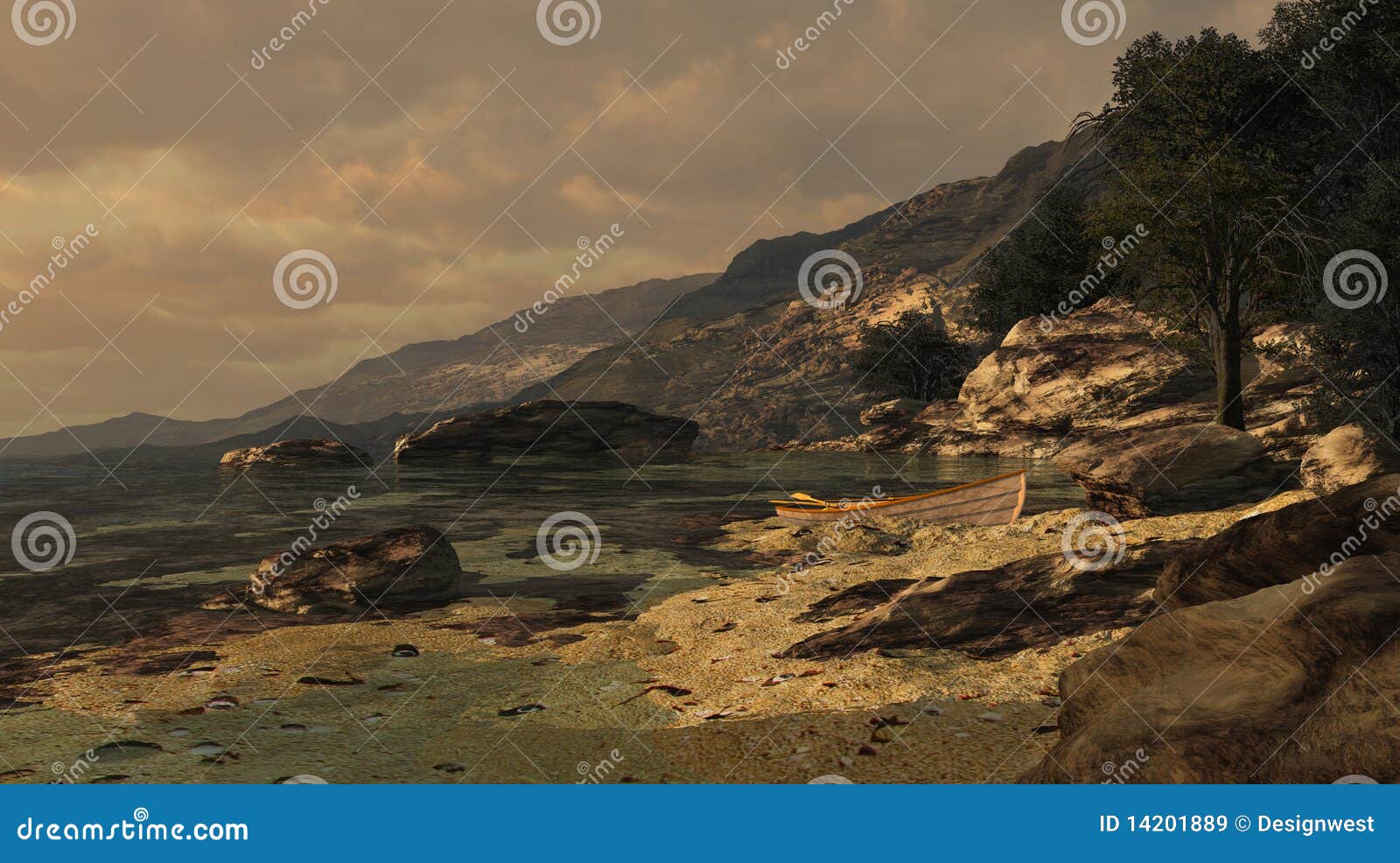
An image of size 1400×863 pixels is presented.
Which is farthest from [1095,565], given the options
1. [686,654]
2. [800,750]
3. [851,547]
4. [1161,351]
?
[1161,351]

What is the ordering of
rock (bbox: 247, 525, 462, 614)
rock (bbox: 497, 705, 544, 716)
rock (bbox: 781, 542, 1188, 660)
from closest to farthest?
rock (bbox: 497, 705, 544, 716) < rock (bbox: 781, 542, 1188, 660) < rock (bbox: 247, 525, 462, 614)

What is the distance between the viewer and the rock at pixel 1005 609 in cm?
922

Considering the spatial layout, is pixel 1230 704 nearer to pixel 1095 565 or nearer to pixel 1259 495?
pixel 1095 565

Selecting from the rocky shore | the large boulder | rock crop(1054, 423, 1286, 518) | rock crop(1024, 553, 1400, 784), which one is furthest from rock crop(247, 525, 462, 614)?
the large boulder

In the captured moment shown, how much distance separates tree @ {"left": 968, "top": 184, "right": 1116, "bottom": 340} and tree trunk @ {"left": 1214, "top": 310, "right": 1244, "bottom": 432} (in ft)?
94.9

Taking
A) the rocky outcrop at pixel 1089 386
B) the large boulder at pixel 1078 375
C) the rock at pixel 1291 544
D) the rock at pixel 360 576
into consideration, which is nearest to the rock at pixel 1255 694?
the rock at pixel 1291 544

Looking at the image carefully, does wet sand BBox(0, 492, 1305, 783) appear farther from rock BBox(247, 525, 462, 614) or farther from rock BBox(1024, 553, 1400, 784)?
rock BBox(247, 525, 462, 614)

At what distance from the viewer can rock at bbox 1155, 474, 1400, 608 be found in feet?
25.0

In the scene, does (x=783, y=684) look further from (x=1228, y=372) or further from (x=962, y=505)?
(x=1228, y=372)

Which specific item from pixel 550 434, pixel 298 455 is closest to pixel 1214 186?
pixel 550 434

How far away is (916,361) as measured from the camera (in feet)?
302

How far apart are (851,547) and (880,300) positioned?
159411 mm

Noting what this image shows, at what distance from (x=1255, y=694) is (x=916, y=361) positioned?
8918 cm

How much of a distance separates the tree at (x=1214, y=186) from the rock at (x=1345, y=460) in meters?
11.1
